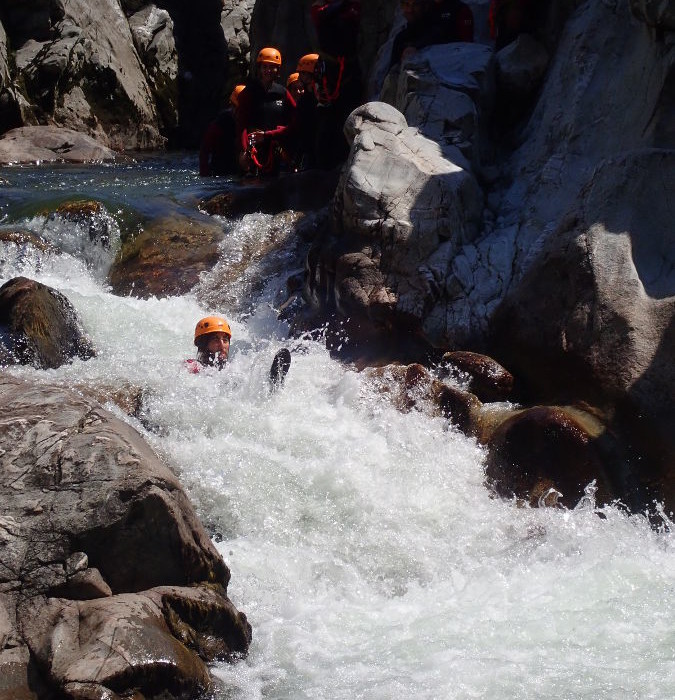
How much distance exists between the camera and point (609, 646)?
4129 millimetres

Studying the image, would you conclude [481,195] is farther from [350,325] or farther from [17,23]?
[17,23]

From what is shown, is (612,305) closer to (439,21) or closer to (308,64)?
(439,21)

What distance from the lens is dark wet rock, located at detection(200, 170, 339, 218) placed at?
979cm

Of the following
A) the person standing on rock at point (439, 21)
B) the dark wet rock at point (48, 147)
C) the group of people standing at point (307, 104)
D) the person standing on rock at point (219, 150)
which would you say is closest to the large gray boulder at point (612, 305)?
the person standing on rock at point (439, 21)

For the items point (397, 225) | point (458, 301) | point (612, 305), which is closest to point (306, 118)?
point (397, 225)

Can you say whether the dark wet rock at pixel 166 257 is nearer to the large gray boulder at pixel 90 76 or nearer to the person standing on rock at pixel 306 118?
the person standing on rock at pixel 306 118

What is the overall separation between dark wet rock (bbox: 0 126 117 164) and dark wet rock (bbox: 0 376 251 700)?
10213 millimetres

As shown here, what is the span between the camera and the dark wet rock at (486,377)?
625 centimetres

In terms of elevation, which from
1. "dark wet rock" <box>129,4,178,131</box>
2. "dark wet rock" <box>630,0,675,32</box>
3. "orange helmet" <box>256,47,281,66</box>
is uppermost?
"dark wet rock" <box>630,0,675,32</box>

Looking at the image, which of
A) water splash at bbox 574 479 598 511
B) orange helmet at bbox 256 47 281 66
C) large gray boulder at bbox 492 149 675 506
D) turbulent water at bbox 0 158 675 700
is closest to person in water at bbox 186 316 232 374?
turbulent water at bbox 0 158 675 700

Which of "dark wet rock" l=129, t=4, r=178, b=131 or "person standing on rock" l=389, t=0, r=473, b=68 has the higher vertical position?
"person standing on rock" l=389, t=0, r=473, b=68

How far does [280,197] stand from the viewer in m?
9.93

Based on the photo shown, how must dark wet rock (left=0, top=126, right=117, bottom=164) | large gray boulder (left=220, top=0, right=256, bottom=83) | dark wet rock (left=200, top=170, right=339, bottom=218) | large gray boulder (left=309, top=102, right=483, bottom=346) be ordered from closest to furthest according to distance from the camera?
large gray boulder (left=309, top=102, right=483, bottom=346) → dark wet rock (left=200, top=170, right=339, bottom=218) → dark wet rock (left=0, top=126, right=117, bottom=164) → large gray boulder (left=220, top=0, right=256, bottom=83)

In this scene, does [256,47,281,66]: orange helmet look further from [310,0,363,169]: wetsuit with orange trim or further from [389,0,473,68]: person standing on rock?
[389,0,473,68]: person standing on rock
